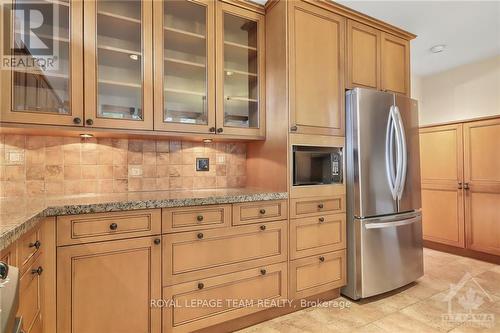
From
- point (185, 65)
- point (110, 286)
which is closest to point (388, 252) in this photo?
point (110, 286)

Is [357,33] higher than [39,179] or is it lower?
higher

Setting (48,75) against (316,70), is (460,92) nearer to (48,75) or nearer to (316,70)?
(316,70)

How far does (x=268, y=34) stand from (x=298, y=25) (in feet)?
0.92

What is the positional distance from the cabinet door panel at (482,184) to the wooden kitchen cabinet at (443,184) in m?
0.08

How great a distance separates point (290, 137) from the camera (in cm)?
202

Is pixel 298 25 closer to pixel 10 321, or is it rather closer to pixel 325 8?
pixel 325 8

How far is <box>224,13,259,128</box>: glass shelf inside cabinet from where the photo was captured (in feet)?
7.11

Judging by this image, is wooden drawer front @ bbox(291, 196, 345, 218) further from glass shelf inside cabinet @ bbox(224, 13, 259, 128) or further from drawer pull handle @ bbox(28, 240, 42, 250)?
drawer pull handle @ bbox(28, 240, 42, 250)

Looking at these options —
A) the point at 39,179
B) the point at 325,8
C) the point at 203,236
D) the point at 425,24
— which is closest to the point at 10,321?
the point at 203,236

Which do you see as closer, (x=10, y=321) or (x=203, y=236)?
(x=10, y=321)

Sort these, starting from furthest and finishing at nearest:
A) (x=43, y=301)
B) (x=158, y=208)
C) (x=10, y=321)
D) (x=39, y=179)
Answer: (x=39, y=179)
(x=158, y=208)
(x=43, y=301)
(x=10, y=321)

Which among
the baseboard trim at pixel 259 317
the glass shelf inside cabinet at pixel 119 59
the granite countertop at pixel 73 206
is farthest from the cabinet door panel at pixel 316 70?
the baseboard trim at pixel 259 317

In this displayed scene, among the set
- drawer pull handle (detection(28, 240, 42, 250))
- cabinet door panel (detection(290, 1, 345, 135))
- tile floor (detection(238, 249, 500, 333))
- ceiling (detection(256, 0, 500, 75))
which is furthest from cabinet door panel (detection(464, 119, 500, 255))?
drawer pull handle (detection(28, 240, 42, 250))

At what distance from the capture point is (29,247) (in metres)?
1.18
